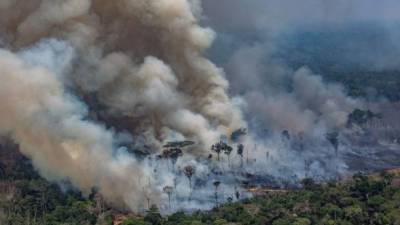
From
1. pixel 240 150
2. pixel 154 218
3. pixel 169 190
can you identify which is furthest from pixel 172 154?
pixel 154 218

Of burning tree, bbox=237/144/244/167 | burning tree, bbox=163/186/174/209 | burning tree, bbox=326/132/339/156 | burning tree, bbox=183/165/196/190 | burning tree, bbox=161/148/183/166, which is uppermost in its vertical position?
burning tree, bbox=326/132/339/156

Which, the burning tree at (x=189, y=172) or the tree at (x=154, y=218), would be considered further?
the burning tree at (x=189, y=172)

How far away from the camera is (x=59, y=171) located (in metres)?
58.4

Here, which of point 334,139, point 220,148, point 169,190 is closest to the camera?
point 169,190

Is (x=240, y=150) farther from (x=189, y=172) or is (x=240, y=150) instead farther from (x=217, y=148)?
(x=189, y=172)

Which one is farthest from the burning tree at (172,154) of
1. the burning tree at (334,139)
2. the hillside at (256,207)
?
the burning tree at (334,139)

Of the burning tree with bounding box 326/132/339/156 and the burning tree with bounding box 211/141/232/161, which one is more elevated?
the burning tree with bounding box 326/132/339/156

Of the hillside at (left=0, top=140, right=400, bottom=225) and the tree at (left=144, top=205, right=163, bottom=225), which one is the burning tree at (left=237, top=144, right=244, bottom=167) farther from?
the tree at (left=144, top=205, right=163, bottom=225)

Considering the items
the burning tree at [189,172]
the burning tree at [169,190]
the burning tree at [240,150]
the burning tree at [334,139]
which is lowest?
the burning tree at [169,190]

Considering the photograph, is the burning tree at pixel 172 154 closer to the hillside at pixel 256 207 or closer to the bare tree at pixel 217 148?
the bare tree at pixel 217 148

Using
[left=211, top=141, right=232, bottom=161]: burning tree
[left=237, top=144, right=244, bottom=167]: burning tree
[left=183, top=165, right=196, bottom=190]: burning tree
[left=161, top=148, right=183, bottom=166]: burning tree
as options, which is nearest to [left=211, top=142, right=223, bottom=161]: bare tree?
[left=211, top=141, right=232, bottom=161]: burning tree

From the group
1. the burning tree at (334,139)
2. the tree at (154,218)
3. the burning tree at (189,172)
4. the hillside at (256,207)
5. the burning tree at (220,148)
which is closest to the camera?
the hillside at (256,207)

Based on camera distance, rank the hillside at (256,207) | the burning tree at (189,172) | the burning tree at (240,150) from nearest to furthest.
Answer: the hillside at (256,207) < the burning tree at (189,172) < the burning tree at (240,150)

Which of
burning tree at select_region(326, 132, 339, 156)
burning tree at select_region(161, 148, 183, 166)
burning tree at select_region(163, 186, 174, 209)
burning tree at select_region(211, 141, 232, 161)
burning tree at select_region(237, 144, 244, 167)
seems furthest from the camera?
burning tree at select_region(326, 132, 339, 156)
